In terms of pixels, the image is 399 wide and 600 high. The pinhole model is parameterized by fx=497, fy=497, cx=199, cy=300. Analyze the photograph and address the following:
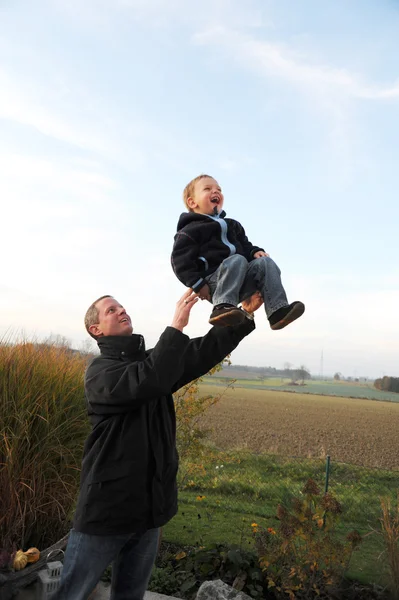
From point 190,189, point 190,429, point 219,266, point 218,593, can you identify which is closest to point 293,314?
point 219,266

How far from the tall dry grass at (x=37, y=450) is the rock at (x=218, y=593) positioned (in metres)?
1.26

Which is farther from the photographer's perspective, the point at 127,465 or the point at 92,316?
the point at 92,316

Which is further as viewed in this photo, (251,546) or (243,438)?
(243,438)

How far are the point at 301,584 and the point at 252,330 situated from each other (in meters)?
2.43

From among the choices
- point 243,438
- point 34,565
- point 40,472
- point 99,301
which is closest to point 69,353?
point 40,472

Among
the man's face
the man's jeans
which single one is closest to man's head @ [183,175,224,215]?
the man's jeans

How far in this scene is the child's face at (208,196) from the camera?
7.99 ft

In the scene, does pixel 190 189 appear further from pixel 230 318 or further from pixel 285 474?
pixel 285 474

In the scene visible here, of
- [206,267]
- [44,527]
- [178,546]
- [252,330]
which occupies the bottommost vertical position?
[178,546]

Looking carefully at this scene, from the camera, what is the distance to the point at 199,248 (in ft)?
A: 7.68

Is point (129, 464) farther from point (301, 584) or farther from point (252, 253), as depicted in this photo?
point (301, 584)

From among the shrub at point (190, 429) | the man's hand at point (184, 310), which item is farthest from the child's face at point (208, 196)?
the shrub at point (190, 429)

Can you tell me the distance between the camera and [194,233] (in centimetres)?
231

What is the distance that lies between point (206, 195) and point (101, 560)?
5.95 feet
